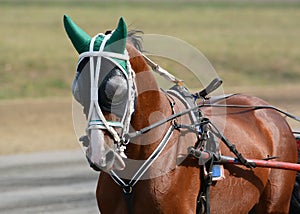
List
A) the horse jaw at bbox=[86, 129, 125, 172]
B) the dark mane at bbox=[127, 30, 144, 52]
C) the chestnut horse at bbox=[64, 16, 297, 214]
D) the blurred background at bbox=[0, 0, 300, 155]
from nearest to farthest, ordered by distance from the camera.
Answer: the horse jaw at bbox=[86, 129, 125, 172] < the chestnut horse at bbox=[64, 16, 297, 214] < the dark mane at bbox=[127, 30, 144, 52] < the blurred background at bbox=[0, 0, 300, 155]

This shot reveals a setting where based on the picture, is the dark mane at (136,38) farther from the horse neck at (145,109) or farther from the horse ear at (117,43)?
the horse ear at (117,43)

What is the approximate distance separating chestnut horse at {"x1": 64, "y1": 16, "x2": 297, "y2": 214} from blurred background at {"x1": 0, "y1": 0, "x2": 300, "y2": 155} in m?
0.61

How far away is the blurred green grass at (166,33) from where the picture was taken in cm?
→ 2409

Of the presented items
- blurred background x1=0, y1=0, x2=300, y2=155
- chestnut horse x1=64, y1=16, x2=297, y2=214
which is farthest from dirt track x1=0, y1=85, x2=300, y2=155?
chestnut horse x1=64, y1=16, x2=297, y2=214

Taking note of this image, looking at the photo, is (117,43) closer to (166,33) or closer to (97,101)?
(97,101)

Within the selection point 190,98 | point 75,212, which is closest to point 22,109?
point 75,212

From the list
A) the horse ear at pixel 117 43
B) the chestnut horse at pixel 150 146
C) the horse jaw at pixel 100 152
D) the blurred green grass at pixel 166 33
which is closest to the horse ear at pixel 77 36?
the chestnut horse at pixel 150 146

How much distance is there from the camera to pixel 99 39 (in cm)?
495

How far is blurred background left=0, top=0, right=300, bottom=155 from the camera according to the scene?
17.5 meters

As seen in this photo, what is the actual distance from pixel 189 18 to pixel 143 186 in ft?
122

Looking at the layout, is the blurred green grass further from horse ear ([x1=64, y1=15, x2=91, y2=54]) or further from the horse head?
the horse head

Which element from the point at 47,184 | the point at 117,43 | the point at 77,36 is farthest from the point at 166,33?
the point at 117,43

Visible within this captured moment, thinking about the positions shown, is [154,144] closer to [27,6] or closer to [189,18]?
[189,18]

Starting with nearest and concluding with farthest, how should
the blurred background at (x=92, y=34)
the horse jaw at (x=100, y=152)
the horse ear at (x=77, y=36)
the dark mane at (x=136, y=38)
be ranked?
the horse jaw at (x=100, y=152) < the horse ear at (x=77, y=36) < the dark mane at (x=136, y=38) < the blurred background at (x=92, y=34)
